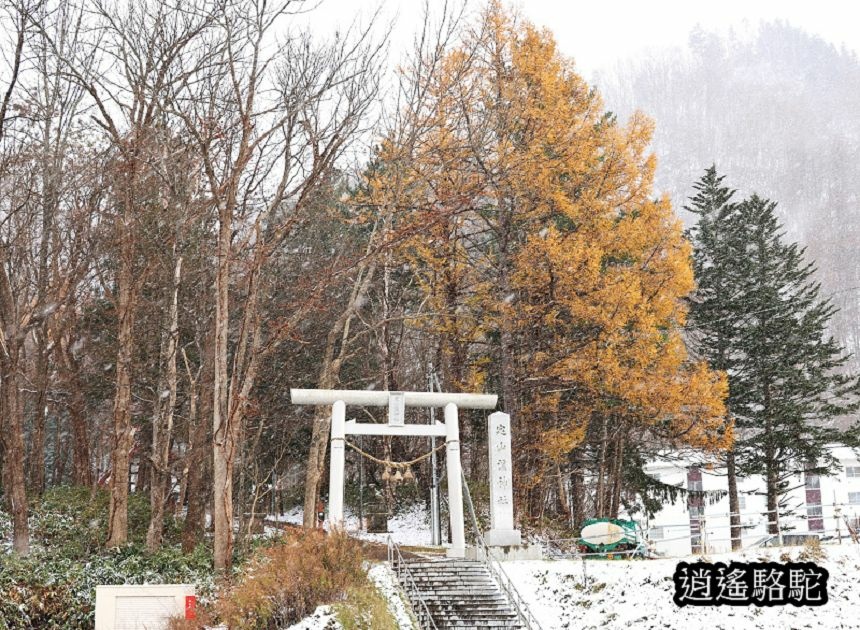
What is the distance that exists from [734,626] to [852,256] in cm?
9189

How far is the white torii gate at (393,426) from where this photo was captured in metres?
16.8

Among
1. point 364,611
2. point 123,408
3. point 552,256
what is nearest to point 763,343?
point 552,256

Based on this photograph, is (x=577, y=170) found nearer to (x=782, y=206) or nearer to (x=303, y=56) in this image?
(x=303, y=56)

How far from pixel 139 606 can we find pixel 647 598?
7.80 meters

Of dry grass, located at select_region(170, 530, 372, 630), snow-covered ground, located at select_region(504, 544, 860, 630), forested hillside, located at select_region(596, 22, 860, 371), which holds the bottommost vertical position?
snow-covered ground, located at select_region(504, 544, 860, 630)

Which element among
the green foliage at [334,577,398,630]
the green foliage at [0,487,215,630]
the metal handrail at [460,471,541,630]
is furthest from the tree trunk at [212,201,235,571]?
the metal handrail at [460,471,541,630]

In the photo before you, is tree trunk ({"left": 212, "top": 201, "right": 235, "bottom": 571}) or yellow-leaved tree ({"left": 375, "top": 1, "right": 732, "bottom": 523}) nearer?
tree trunk ({"left": 212, "top": 201, "right": 235, "bottom": 571})

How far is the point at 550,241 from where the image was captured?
2031 centimetres

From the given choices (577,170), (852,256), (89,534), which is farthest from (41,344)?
(852,256)

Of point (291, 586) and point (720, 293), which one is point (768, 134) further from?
point (291, 586)

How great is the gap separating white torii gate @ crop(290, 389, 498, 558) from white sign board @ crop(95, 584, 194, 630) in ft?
15.2

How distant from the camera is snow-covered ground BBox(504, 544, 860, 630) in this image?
12.6m

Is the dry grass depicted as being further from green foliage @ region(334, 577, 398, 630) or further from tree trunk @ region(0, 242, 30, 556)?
tree trunk @ region(0, 242, 30, 556)

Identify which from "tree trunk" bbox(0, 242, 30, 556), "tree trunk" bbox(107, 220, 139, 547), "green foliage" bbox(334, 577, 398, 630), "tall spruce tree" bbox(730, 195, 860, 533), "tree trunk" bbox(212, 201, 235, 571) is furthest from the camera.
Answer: "tall spruce tree" bbox(730, 195, 860, 533)
